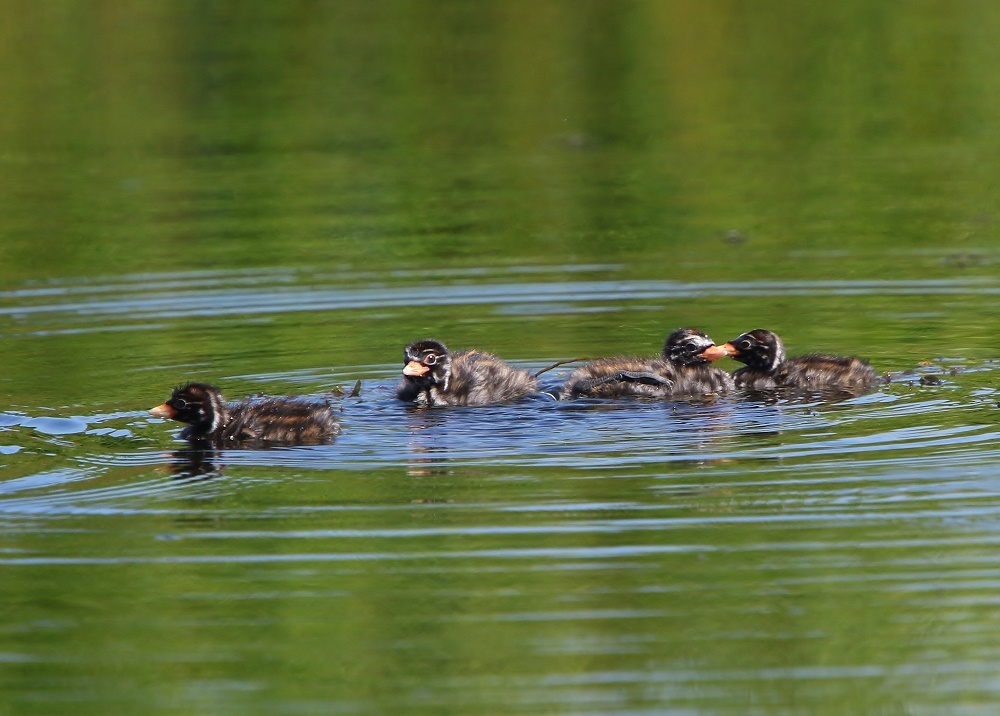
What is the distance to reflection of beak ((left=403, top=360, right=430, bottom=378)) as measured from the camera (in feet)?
35.0

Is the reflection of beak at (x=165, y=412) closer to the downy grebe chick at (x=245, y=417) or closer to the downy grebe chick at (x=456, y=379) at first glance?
the downy grebe chick at (x=245, y=417)

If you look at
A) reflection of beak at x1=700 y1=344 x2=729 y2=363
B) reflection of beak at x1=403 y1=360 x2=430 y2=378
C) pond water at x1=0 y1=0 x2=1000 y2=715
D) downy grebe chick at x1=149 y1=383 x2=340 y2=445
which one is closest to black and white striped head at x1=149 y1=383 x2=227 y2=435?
downy grebe chick at x1=149 y1=383 x2=340 y2=445

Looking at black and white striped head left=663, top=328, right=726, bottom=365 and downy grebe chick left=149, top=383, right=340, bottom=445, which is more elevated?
black and white striped head left=663, top=328, right=726, bottom=365

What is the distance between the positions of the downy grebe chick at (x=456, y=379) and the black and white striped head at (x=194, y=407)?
1.22 m

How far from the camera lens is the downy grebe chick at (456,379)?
35.6 ft

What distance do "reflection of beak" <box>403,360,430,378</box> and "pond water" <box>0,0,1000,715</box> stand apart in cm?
26

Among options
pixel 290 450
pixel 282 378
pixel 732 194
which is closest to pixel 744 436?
pixel 290 450

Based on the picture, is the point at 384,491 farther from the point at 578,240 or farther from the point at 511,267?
the point at 578,240

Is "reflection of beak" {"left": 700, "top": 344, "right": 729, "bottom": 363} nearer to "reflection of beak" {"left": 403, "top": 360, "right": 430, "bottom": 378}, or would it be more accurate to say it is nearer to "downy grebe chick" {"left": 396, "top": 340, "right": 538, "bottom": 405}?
"downy grebe chick" {"left": 396, "top": 340, "right": 538, "bottom": 405}

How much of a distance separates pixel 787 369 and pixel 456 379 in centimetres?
206

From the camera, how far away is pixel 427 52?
26.2 meters

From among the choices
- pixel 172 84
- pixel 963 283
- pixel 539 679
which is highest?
pixel 172 84

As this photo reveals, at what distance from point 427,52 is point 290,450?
1723cm

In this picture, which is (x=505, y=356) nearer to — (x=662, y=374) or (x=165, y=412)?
(x=662, y=374)
